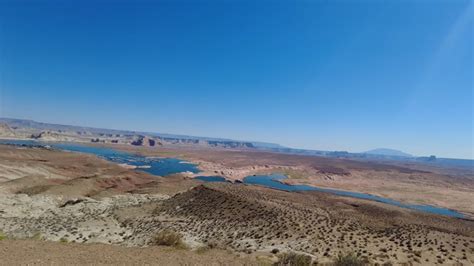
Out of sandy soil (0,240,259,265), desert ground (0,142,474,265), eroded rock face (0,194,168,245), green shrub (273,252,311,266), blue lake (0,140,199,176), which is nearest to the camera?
sandy soil (0,240,259,265)

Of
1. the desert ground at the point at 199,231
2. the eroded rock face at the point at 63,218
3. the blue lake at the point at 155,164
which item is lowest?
the blue lake at the point at 155,164

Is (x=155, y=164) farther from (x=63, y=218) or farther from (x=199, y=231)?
(x=199, y=231)

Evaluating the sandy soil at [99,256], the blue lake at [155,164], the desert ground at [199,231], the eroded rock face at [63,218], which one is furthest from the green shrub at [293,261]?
the blue lake at [155,164]

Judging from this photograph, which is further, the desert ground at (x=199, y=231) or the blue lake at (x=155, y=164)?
the blue lake at (x=155, y=164)

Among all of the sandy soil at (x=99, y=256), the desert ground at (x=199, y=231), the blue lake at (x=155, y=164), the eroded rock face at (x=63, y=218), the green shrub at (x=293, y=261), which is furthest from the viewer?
the blue lake at (x=155, y=164)

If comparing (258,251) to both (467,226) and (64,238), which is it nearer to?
(64,238)

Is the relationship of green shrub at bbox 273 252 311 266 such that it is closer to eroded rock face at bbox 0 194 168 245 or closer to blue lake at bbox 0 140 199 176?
eroded rock face at bbox 0 194 168 245

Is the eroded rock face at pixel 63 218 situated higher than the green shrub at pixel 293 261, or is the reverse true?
the green shrub at pixel 293 261

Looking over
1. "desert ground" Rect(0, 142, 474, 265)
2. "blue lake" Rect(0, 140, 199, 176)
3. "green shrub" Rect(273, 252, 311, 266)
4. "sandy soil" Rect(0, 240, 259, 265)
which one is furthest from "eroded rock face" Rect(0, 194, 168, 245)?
"blue lake" Rect(0, 140, 199, 176)

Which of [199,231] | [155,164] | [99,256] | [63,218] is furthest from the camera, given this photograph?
[155,164]

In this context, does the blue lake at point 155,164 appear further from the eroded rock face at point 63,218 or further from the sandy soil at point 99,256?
the sandy soil at point 99,256

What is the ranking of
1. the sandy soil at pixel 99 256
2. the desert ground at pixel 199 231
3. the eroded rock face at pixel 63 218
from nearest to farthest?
1. the sandy soil at pixel 99 256
2. the desert ground at pixel 199 231
3. the eroded rock face at pixel 63 218

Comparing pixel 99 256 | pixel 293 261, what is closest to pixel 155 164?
pixel 99 256
